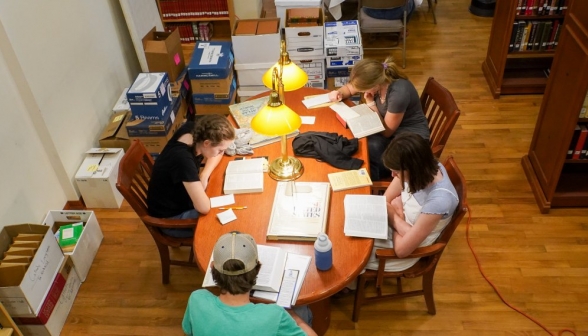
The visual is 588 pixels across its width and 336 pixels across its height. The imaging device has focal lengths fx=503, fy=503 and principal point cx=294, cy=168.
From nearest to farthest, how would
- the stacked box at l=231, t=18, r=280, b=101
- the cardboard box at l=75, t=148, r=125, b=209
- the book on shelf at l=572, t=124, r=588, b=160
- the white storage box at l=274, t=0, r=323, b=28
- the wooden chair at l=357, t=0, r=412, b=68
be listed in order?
the book on shelf at l=572, t=124, r=588, b=160 → the cardboard box at l=75, t=148, r=125, b=209 → the stacked box at l=231, t=18, r=280, b=101 → the white storage box at l=274, t=0, r=323, b=28 → the wooden chair at l=357, t=0, r=412, b=68

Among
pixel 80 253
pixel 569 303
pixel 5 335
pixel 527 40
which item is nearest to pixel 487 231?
pixel 569 303

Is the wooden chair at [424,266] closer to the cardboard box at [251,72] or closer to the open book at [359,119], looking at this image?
the open book at [359,119]

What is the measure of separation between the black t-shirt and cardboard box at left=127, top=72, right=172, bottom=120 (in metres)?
1.17

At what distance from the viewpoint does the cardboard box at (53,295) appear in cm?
288

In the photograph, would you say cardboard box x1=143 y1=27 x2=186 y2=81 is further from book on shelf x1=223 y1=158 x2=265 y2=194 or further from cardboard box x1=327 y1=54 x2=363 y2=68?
book on shelf x1=223 y1=158 x2=265 y2=194

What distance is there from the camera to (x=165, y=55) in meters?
4.30

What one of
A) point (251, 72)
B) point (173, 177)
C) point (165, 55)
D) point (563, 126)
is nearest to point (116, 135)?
point (165, 55)

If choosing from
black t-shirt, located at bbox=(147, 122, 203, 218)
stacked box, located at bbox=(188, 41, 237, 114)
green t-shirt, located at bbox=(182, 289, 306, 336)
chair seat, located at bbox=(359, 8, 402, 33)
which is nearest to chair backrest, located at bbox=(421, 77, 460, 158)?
black t-shirt, located at bbox=(147, 122, 203, 218)

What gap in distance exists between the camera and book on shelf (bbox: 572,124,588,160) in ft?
11.1

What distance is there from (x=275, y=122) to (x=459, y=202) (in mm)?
995

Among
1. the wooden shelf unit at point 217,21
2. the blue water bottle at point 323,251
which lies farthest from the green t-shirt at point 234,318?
the wooden shelf unit at point 217,21

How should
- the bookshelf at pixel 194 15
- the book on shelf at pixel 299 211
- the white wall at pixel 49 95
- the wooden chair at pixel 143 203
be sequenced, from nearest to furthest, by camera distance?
the book on shelf at pixel 299 211 < the wooden chair at pixel 143 203 < the white wall at pixel 49 95 < the bookshelf at pixel 194 15

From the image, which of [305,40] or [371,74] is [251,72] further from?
[371,74]

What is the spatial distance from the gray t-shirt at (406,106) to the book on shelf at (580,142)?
107cm
